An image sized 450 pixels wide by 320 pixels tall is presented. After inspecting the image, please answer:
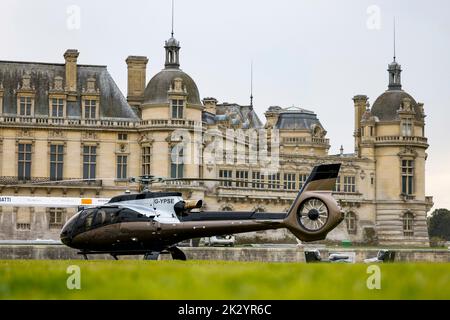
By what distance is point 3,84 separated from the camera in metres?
64.1

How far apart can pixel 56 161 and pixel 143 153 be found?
5005mm

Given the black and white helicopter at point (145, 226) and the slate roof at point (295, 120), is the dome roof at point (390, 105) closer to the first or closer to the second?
the slate roof at point (295, 120)

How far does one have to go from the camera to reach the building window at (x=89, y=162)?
65.2m

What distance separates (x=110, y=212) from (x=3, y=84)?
106 ft

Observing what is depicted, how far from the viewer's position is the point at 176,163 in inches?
2603

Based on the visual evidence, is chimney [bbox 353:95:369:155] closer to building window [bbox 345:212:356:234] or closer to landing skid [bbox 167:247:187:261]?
building window [bbox 345:212:356:234]

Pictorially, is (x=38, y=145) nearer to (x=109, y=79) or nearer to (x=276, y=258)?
(x=109, y=79)

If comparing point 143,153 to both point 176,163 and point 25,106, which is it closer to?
point 176,163

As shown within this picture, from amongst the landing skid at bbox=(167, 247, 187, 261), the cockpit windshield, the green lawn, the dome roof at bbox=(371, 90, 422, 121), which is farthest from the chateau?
the green lawn

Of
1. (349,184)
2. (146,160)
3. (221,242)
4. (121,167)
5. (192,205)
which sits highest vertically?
(146,160)

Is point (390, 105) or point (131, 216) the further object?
point (390, 105)

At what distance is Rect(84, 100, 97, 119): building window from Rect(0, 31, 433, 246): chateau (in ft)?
0.18

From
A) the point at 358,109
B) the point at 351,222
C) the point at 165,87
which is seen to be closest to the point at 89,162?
the point at 165,87
